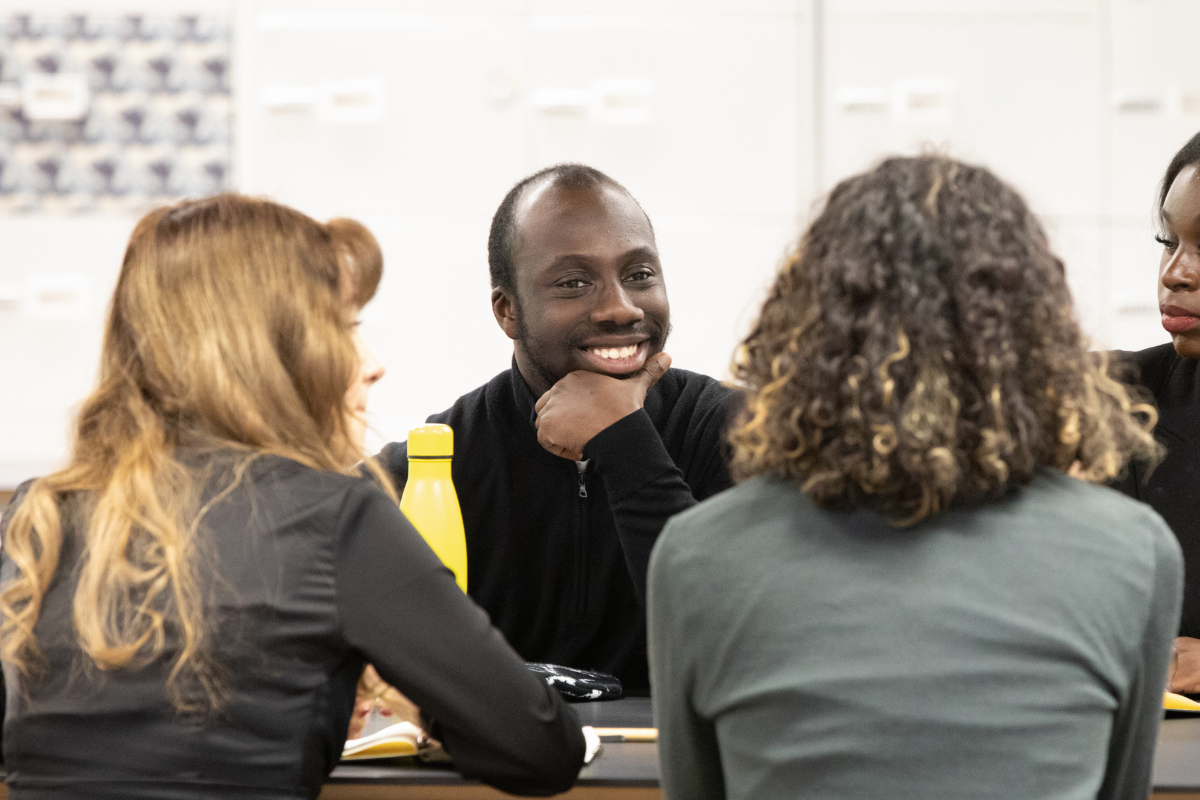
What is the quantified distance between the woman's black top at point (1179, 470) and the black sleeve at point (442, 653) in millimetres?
926

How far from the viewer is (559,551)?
1571 millimetres

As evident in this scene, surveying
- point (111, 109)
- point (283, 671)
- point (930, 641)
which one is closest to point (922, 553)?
point (930, 641)

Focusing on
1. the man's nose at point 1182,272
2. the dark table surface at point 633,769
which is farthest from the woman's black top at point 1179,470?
the dark table surface at point 633,769

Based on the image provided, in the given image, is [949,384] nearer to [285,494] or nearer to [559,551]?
[285,494]

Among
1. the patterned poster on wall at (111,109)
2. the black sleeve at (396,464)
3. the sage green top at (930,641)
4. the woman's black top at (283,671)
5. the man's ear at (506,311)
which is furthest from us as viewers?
the patterned poster on wall at (111,109)

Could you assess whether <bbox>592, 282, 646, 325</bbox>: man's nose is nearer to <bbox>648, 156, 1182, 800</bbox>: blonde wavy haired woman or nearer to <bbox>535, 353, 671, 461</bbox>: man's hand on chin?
<bbox>535, 353, 671, 461</bbox>: man's hand on chin

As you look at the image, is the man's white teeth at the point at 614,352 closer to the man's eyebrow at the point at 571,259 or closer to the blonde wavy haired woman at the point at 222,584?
the man's eyebrow at the point at 571,259

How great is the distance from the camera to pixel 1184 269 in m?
1.52

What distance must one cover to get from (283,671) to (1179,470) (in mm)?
1183

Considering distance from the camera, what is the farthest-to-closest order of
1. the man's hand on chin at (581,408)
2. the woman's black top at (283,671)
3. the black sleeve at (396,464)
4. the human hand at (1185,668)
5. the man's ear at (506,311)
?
the man's ear at (506,311) → the black sleeve at (396,464) → the man's hand on chin at (581,408) → the human hand at (1185,668) → the woman's black top at (283,671)

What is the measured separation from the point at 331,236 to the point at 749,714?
0.55 m

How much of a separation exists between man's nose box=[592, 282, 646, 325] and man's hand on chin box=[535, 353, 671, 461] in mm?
148

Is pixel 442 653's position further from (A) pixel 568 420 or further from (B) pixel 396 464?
(B) pixel 396 464

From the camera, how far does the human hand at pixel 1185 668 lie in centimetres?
127
